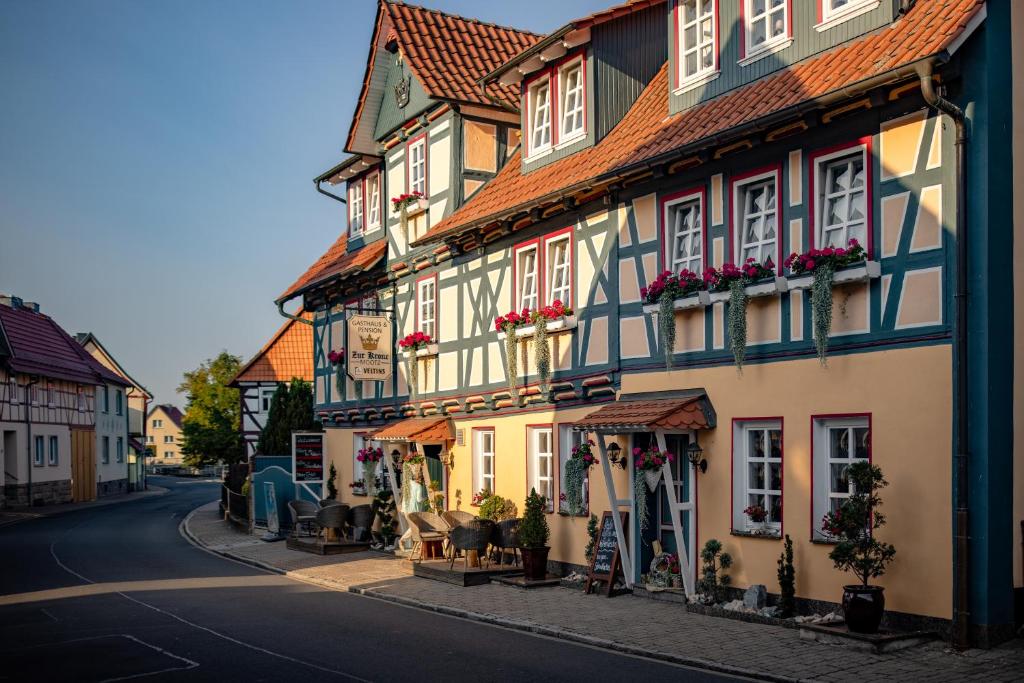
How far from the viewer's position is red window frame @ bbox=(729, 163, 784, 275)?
13.7 meters

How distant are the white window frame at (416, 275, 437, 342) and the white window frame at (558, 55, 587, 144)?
5.17m

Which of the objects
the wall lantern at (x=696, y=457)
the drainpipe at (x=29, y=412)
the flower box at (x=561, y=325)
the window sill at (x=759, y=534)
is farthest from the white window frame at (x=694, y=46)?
the drainpipe at (x=29, y=412)

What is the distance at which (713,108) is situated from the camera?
15.3m

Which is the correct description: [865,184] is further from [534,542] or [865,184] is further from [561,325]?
[534,542]

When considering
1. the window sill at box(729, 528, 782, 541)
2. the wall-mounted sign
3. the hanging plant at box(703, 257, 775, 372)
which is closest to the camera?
the window sill at box(729, 528, 782, 541)

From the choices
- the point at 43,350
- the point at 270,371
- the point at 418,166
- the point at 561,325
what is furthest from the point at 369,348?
the point at 43,350

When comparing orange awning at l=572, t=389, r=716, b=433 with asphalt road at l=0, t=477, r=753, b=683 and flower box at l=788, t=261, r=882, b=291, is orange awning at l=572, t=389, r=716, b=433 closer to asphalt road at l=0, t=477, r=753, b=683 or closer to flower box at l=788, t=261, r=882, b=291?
flower box at l=788, t=261, r=882, b=291

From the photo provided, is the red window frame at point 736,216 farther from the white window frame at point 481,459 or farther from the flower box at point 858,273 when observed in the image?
the white window frame at point 481,459

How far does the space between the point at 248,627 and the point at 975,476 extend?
8.95 metres

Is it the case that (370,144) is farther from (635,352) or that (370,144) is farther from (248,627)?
(248,627)

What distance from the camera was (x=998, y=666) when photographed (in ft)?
34.3

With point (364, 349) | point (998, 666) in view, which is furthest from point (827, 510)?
point (364, 349)

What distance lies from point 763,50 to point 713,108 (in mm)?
1023

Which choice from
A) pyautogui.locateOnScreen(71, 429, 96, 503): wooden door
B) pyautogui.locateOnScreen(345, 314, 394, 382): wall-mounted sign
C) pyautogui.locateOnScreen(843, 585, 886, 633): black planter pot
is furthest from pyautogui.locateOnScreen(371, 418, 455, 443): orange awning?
pyautogui.locateOnScreen(71, 429, 96, 503): wooden door
